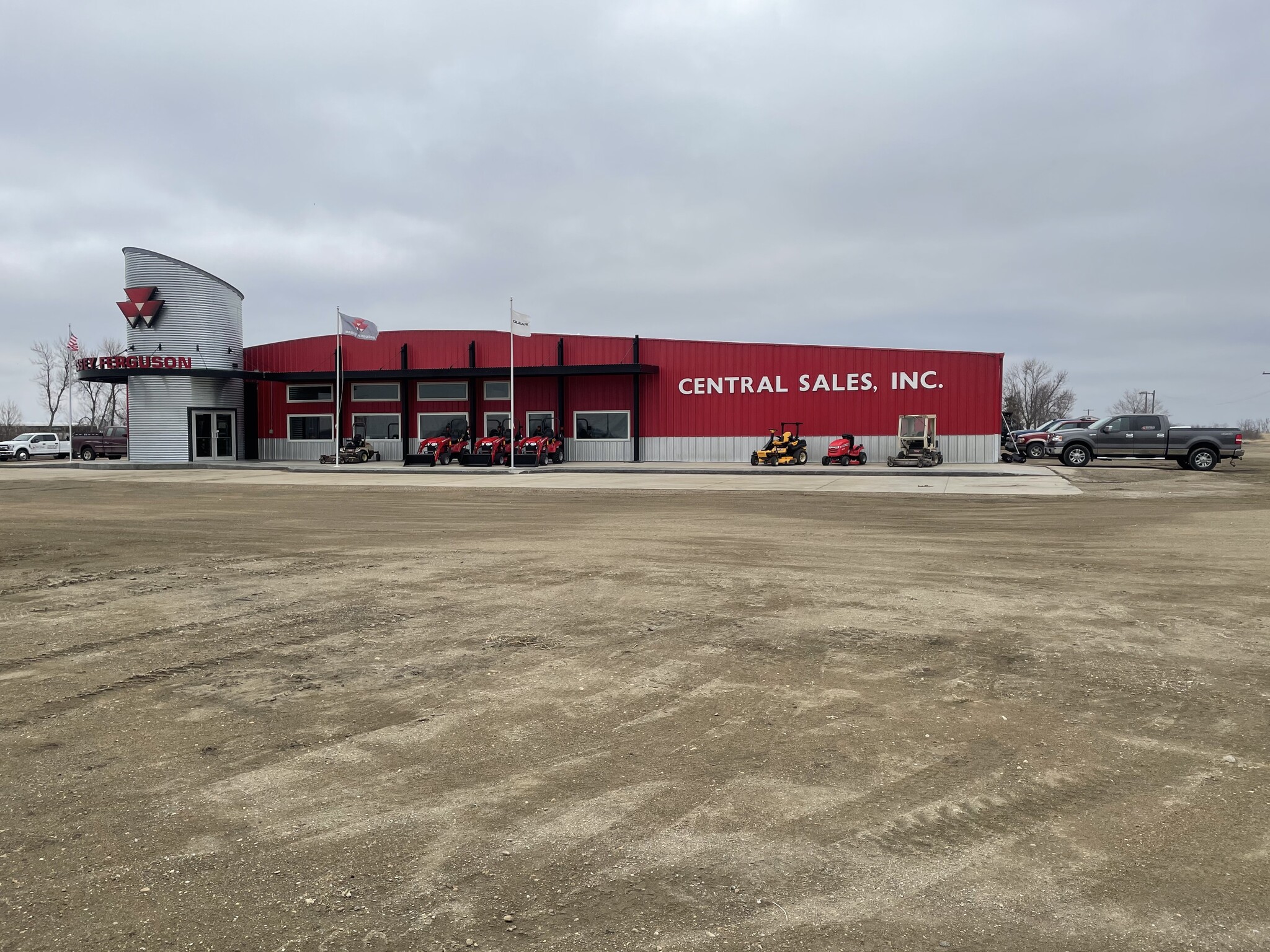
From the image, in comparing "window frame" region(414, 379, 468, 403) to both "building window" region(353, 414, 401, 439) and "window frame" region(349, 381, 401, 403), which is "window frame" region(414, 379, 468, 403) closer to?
"window frame" region(349, 381, 401, 403)

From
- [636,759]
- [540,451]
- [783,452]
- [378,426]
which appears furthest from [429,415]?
[636,759]

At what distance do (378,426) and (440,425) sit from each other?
137 inches

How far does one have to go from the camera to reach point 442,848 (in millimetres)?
3535

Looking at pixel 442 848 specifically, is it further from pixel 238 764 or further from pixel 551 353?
pixel 551 353

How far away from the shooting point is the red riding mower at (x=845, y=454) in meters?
36.0

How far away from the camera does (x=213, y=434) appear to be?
4344cm

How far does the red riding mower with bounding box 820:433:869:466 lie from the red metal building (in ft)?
5.60

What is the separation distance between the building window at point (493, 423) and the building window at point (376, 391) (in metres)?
4.86

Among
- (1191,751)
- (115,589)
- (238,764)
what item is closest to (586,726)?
(238,764)

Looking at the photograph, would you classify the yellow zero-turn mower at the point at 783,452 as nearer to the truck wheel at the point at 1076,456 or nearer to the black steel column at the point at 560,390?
the black steel column at the point at 560,390

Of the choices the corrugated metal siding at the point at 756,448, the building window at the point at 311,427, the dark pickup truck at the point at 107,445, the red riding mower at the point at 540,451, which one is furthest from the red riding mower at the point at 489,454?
the dark pickup truck at the point at 107,445

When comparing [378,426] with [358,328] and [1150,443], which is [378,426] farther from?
[1150,443]

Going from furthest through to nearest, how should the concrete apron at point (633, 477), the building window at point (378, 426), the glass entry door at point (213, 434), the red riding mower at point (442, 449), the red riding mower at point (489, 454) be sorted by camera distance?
the building window at point (378, 426) → the glass entry door at point (213, 434) → the red riding mower at point (442, 449) → the red riding mower at point (489, 454) → the concrete apron at point (633, 477)

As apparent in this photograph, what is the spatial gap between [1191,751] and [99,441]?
5563 cm
